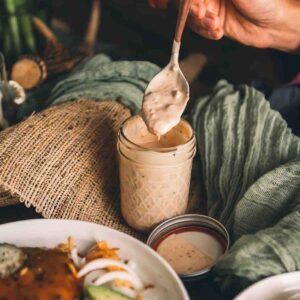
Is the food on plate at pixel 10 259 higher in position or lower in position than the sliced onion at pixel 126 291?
higher

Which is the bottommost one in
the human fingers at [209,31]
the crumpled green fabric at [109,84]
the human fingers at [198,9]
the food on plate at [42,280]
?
the crumpled green fabric at [109,84]

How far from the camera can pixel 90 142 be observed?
1.12 metres

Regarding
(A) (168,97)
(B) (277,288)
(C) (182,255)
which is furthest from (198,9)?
(B) (277,288)

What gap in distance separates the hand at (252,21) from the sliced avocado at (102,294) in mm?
739

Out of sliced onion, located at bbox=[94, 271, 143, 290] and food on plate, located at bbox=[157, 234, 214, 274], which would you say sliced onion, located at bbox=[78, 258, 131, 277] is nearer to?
sliced onion, located at bbox=[94, 271, 143, 290]

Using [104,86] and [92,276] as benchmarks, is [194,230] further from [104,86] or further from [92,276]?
[104,86]

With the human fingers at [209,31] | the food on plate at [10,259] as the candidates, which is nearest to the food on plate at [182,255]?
the food on plate at [10,259]

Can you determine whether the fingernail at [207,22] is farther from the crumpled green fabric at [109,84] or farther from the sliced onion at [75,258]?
the sliced onion at [75,258]

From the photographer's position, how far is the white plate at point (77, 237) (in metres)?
0.85

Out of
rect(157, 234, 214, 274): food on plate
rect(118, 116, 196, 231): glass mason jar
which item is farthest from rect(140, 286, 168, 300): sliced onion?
rect(118, 116, 196, 231): glass mason jar

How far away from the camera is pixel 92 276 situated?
31.2 inches

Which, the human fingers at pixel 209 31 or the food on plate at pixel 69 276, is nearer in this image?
the food on plate at pixel 69 276

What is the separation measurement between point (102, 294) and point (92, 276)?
64 millimetres

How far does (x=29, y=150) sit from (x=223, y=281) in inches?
17.1
